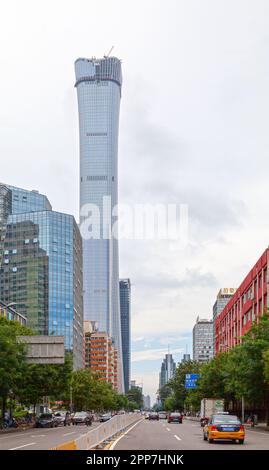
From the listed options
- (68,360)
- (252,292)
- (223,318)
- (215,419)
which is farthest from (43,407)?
(215,419)

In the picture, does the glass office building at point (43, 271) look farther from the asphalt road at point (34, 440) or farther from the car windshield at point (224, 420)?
the car windshield at point (224, 420)

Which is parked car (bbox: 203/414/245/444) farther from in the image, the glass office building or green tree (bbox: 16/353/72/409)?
the glass office building

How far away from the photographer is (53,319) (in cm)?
18212

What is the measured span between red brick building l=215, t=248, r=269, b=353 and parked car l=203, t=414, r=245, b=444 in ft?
128

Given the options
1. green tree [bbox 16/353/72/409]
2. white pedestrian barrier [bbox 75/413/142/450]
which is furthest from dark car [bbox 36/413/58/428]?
white pedestrian barrier [bbox 75/413/142/450]

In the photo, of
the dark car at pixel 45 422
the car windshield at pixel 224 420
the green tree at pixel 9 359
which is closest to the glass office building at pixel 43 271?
the dark car at pixel 45 422

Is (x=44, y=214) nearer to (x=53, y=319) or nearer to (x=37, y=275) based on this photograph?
(x=37, y=275)

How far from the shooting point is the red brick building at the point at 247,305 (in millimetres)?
88812

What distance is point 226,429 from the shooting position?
3431 centimetres

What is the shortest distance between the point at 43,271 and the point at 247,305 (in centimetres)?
9149

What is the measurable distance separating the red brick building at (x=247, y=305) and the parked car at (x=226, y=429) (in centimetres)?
3893

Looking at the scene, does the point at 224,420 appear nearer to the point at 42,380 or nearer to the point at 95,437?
the point at 95,437

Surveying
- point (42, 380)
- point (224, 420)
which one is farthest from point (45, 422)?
point (224, 420)

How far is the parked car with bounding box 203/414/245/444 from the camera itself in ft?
112
